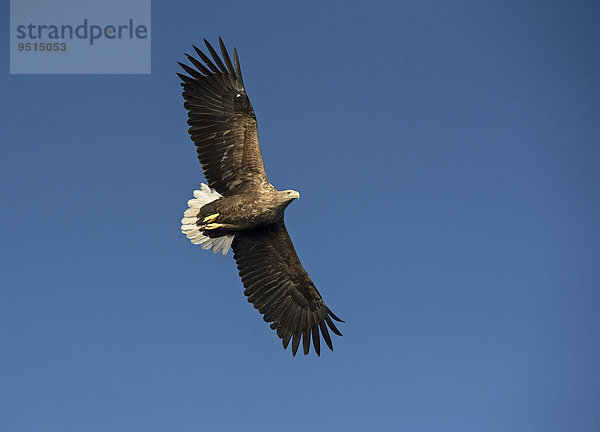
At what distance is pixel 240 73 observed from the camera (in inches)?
456

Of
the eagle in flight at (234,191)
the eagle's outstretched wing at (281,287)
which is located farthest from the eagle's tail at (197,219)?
the eagle's outstretched wing at (281,287)

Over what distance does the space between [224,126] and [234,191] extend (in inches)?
32.6

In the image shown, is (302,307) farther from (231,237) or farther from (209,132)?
(209,132)

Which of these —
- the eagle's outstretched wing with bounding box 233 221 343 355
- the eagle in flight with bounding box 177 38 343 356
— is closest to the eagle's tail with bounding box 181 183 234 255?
the eagle in flight with bounding box 177 38 343 356

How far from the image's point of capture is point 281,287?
12258mm

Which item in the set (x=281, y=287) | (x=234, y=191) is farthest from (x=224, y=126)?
(x=281, y=287)

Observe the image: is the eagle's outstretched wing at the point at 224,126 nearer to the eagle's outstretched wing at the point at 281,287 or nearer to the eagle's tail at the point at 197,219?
the eagle's tail at the point at 197,219

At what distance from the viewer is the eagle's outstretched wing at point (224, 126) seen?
37.6 ft

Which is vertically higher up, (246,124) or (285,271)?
(246,124)

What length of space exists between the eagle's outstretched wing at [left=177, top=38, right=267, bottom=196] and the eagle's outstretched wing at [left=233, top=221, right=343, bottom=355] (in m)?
0.88

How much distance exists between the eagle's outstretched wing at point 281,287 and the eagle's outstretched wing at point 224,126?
2.88ft

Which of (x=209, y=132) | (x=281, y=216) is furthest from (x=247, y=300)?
(x=209, y=132)

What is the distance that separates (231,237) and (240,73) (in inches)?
82.9

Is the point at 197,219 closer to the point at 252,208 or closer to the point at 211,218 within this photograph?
the point at 211,218
